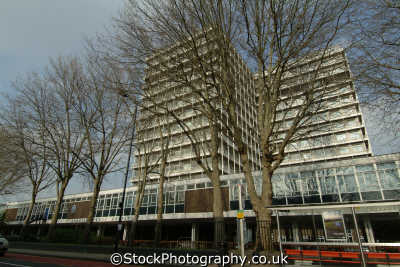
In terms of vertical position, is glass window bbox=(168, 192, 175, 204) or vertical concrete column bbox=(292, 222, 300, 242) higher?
glass window bbox=(168, 192, 175, 204)

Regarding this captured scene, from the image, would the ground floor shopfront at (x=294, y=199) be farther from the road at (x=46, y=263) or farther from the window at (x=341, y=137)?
the window at (x=341, y=137)

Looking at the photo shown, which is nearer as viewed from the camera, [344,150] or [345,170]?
[345,170]

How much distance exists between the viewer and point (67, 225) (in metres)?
37.2

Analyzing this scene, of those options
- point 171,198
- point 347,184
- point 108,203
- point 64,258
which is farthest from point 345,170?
point 108,203

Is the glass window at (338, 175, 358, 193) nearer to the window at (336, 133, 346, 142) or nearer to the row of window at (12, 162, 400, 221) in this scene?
the row of window at (12, 162, 400, 221)

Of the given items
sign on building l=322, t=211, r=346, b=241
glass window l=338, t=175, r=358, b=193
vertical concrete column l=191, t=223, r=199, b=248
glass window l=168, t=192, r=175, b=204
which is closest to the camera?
sign on building l=322, t=211, r=346, b=241

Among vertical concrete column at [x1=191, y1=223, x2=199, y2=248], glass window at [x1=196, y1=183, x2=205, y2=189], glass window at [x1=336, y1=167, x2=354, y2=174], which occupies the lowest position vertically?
vertical concrete column at [x1=191, y1=223, x2=199, y2=248]

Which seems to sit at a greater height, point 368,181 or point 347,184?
point 368,181

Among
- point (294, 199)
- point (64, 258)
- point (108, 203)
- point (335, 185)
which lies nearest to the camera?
point (64, 258)

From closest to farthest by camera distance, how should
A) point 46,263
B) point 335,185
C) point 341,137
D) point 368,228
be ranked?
point 46,263
point 368,228
point 335,185
point 341,137

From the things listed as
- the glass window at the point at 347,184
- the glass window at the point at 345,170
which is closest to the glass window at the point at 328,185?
the glass window at the point at 347,184

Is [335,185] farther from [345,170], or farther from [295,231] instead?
[295,231]

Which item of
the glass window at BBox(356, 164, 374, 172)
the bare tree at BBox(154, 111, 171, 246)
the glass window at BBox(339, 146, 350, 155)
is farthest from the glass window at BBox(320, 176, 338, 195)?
the glass window at BBox(339, 146, 350, 155)

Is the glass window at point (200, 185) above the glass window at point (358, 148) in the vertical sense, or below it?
below
